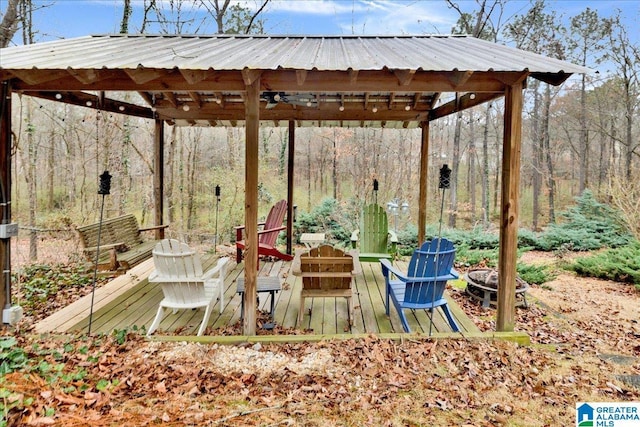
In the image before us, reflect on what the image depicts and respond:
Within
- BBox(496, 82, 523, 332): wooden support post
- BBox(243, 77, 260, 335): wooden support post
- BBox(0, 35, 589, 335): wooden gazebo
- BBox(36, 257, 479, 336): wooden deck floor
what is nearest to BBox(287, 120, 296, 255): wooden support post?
BBox(36, 257, 479, 336): wooden deck floor

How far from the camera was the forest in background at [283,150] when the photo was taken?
9.63m

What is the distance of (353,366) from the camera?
2818 mm

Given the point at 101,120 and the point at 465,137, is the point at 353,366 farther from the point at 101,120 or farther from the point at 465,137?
the point at 465,137

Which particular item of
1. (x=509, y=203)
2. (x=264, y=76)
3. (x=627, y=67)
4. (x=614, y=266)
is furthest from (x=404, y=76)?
(x=627, y=67)

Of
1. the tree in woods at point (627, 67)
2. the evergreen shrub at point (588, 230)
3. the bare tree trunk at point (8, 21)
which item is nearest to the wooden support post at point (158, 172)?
the bare tree trunk at point (8, 21)

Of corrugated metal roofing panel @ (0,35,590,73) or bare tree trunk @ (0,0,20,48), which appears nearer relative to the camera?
corrugated metal roofing panel @ (0,35,590,73)

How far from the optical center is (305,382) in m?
2.63

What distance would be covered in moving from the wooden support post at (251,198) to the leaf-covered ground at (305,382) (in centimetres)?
32

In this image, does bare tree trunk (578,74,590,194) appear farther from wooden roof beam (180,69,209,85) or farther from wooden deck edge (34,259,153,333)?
wooden deck edge (34,259,153,333)

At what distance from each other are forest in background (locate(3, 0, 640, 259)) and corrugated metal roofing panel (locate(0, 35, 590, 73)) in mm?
5283

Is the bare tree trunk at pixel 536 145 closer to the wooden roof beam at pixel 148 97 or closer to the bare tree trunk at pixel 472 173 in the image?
the bare tree trunk at pixel 472 173

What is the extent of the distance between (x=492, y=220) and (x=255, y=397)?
14699 mm

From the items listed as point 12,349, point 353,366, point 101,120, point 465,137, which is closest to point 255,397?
point 353,366

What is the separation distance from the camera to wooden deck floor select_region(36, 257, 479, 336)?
3.48m
